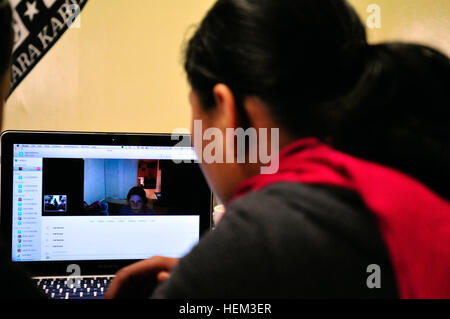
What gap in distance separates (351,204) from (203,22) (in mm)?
345

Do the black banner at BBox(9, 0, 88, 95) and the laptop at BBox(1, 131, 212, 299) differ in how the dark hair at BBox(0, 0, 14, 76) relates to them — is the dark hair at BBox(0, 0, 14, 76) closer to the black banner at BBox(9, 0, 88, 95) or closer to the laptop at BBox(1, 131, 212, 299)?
the laptop at BBox(1, 131, 212, 299)

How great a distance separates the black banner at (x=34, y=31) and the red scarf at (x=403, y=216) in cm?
99

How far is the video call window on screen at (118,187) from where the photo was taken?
35.6 inches

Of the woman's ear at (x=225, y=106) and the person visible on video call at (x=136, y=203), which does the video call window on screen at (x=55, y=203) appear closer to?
the person visible on video call at (x=136, y=203)

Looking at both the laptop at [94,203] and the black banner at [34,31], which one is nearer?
the laptop at [94,203]

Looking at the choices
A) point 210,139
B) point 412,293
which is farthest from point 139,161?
point 412,293

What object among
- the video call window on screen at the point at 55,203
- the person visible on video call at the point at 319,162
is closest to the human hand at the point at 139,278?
the person visible on video call at the point at 319,162

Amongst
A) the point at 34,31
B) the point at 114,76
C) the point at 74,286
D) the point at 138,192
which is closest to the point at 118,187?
the point at 138,192

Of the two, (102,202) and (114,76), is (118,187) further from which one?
(114,76)

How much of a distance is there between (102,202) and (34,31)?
60 centimetres

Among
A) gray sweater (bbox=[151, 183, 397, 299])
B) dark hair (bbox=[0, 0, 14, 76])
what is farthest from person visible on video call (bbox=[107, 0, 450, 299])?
dark hair (bbox=[0, 0, 14, 76])

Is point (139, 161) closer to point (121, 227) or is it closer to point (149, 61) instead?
point (121, 227)
